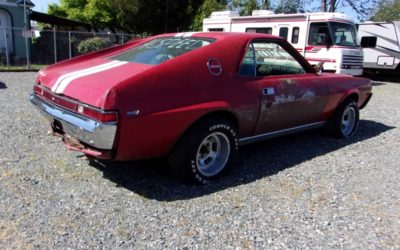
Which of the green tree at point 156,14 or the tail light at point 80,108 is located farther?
the green tree at point 156,14

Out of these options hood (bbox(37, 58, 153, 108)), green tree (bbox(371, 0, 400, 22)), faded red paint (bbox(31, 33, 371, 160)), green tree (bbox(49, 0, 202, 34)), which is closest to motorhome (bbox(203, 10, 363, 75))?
faded red paint (bbox(31, 33, 371, 160))

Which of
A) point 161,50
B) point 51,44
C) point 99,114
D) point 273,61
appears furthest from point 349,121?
point 51,44

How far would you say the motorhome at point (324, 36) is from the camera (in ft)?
42.6

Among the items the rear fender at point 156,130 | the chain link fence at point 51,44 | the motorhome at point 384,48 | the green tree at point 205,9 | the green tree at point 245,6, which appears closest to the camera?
the rear fender at point 156,130

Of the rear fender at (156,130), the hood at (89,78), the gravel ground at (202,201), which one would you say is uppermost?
the hood at (89,78)

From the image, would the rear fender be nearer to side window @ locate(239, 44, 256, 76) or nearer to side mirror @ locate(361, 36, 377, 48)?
side window @ locate(239, 44, 256, 76)

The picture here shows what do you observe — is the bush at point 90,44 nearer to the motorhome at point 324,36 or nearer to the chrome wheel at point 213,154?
the motorhome at point 324,36

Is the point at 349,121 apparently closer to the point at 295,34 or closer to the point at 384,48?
the point at 295,34

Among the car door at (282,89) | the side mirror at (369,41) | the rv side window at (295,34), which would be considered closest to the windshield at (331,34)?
the rv side window at (295,34)

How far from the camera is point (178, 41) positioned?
4656mm

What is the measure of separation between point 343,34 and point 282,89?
9.81m

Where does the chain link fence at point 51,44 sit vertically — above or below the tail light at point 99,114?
below

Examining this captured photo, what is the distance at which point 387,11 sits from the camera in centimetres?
3120

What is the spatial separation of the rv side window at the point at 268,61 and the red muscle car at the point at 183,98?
1 centimetres
